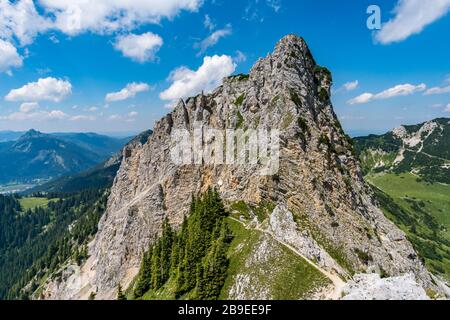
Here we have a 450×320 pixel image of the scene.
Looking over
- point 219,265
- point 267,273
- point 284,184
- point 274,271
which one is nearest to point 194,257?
point 219,265

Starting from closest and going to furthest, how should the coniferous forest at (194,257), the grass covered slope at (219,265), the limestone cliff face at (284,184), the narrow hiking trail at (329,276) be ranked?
the narrow hiking trail at (329,276) → the grass covered slope at (219,265) → the coniferous forest at (194,257) → the limestone cliff face at (284,184)

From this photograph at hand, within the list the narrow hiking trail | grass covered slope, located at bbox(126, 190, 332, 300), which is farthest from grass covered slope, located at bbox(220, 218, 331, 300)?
the narrow hiking trail

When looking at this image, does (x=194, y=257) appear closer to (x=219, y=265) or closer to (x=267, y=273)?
(x=219, y=265)

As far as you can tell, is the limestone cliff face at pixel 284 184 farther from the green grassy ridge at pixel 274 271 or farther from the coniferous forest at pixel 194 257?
the coniferous forest at pixel 194 257

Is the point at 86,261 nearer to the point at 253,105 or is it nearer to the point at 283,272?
the point at 253,105

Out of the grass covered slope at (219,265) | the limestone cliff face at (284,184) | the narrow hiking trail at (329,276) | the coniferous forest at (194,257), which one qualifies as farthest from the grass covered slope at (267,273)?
the limestone cliff face at (284,184)

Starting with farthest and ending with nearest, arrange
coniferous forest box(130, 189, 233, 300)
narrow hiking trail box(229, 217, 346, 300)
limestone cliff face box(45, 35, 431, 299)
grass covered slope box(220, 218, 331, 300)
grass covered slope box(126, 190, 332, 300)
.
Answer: limestone cliff face box(45, 35, 431, 299) < coniferous forest box(130, 189, 233, 300) < grass covered slope box(126, 190, 332, 300) < grass covered slope box(220, 218, 331, 300) < narrow hiking trail box(229, 217, 346, 300)

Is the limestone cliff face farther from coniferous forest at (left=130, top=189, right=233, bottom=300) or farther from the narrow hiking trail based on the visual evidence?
coniferous forest at (left=130, top=189, right=233, bottom=300)
